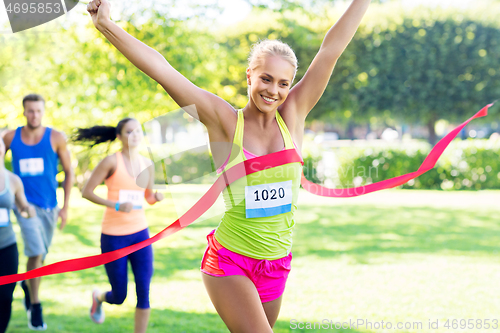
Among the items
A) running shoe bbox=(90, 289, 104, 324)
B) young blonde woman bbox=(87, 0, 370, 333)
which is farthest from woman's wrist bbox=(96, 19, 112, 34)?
running shoe bbox=(90, 289, 104, 324)

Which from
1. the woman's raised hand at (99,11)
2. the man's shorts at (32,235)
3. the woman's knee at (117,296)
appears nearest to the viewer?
the woman's raised hand at (99,11)

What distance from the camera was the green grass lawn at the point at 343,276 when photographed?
4730 millimetres

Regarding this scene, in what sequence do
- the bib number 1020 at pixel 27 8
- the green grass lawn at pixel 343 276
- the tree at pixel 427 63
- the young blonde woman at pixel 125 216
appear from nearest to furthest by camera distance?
the young blonde woman at pixel 125 216, the green grass lawn at pixel 343 276, the bib number 1020 at pixel 27 8, the tree at pixel 427 63

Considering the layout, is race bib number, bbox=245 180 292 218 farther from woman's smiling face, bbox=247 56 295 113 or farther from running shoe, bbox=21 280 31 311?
running shoe, bbox=21 280 31 311

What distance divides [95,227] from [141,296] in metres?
7.50

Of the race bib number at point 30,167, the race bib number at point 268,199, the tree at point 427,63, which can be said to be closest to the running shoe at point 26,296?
the race bib number at point 30,167

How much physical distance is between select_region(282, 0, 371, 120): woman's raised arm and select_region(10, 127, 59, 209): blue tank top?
3.17m

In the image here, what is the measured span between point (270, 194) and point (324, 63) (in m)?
0.74

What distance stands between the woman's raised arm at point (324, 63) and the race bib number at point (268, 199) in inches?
16.9

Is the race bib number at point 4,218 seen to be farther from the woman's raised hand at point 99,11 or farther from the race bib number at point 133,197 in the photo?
the woman's raised hand at point 99,11

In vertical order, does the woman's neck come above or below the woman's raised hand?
below

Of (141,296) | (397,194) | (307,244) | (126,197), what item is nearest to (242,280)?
(141,296)

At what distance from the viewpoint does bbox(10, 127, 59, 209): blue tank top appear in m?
4.76

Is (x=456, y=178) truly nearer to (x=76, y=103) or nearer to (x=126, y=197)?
(x=76, y=103)
